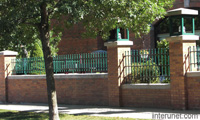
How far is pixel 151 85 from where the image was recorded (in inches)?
449

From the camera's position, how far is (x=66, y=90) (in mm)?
13828

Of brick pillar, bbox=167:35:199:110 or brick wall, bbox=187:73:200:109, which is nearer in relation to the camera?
brick wall, bbox=187:73:200:109

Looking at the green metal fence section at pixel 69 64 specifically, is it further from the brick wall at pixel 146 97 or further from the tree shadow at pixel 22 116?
the tree shadow at pixel 22 116

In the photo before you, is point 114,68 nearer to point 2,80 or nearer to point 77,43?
point 2,80

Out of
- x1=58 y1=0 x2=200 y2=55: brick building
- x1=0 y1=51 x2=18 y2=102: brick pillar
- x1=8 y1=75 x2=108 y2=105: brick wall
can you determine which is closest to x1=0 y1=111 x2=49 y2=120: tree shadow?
x1=8 y1=75 x2=108 y2=105: brick wall

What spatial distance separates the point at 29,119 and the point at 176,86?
5.07m

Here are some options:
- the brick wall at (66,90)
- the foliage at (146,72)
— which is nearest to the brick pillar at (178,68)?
the foliage at (146,72)

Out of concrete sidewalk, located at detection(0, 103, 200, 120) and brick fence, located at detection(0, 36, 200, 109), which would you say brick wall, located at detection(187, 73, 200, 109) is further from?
concrete sidewalk, located at detection(0, 103, 200, 120)

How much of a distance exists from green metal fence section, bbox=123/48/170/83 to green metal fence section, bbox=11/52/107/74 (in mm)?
1082

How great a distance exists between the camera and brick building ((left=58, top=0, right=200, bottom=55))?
20.1m

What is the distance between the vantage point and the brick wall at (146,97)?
11.1 m

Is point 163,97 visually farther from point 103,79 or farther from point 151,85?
point 103,79

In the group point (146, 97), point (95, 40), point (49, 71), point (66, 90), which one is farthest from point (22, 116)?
point (95, 40)

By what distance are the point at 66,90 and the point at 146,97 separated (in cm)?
392
